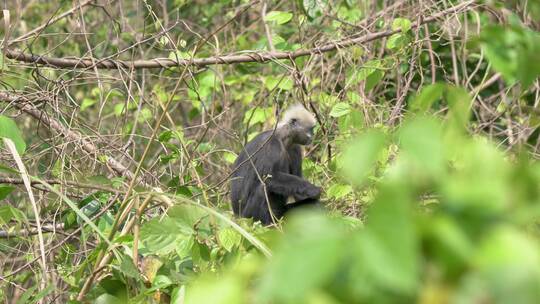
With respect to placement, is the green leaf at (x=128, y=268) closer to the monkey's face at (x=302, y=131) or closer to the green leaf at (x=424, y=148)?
the green leaf at (x=424, y=148)

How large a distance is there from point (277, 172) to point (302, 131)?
32 centimetres

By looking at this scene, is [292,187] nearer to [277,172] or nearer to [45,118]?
[277,172]

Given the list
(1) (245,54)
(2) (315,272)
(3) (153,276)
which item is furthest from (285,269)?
(1) (245,54)

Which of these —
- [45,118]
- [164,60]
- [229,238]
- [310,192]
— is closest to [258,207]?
[310,192]

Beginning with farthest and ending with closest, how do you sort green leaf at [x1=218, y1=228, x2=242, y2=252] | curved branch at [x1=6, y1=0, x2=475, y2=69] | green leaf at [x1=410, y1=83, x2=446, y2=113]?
1. curved branch at [x1=6, y1=0, x2=475, y2=69]
2. green leaf at [x1=218, y1=228, x2=242, y2=252]
3. green leaf at [x1=410, y1=83, x2=446, y2=113]

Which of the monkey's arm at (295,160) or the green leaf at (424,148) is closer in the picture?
the green leaf at (424,148)

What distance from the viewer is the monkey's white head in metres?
6.08

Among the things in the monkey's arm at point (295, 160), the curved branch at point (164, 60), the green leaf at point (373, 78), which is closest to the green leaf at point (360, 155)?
the curved branch at point (164, 60)

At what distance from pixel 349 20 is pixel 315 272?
17.2ft

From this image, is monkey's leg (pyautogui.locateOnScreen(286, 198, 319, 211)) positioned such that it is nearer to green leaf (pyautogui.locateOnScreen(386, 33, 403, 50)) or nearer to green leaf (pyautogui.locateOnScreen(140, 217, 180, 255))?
green leaf (pyautogui.locateOnScreen(386, 33, 403, 50))

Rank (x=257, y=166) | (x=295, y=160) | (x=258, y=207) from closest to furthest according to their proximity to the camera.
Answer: (x=258, y=207) < (x=257, y=166) < (x=295, y=160)

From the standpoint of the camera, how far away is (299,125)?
6121mm

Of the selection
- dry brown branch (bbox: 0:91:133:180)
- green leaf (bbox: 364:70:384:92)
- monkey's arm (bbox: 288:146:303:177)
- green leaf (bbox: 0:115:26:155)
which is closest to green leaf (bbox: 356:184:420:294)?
green leaf (bbox: 0:115:26:155)

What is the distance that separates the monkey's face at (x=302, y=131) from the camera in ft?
20.0
